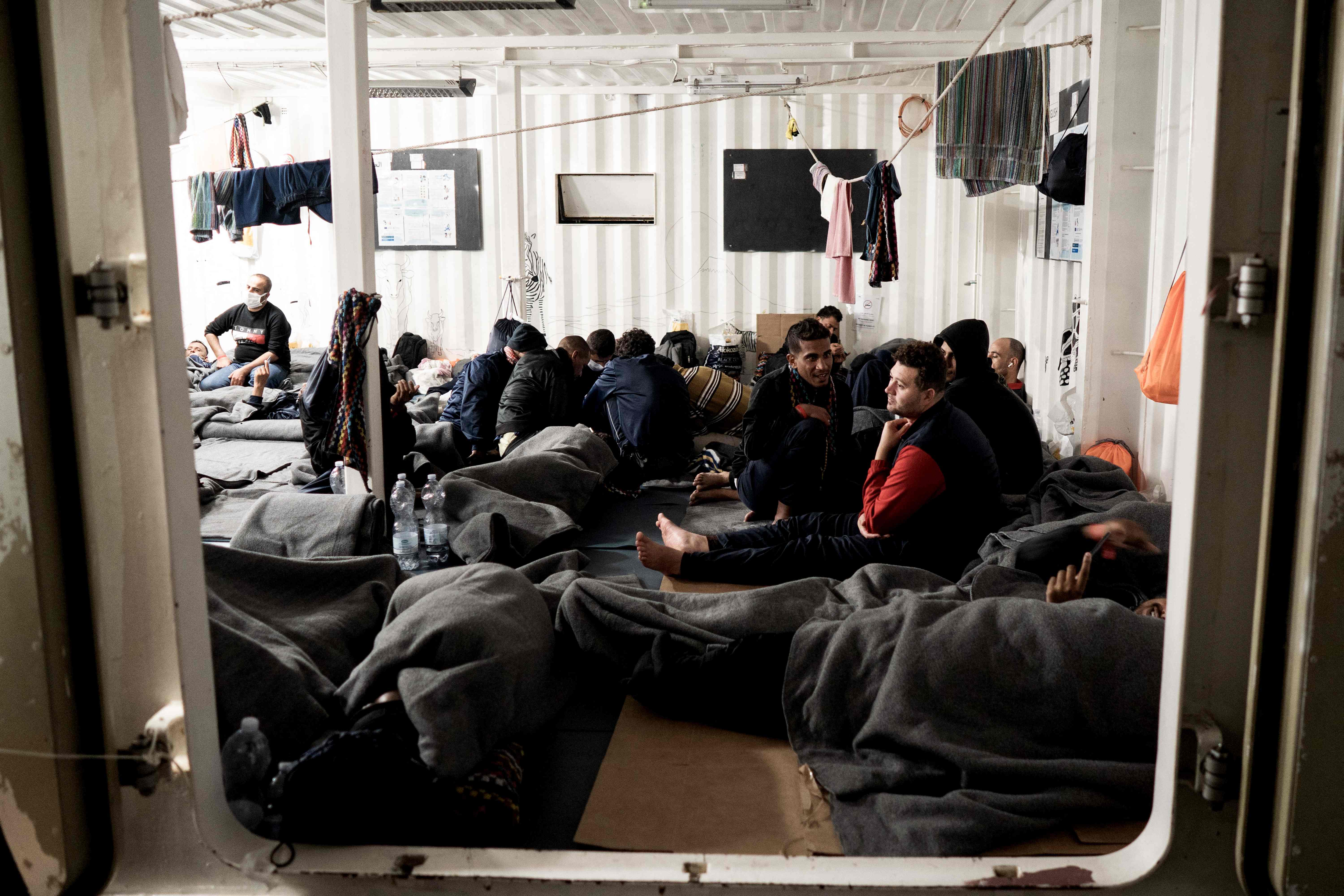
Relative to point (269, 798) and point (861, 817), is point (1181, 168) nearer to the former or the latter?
point (861, 817)

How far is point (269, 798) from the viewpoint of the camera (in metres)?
2.02

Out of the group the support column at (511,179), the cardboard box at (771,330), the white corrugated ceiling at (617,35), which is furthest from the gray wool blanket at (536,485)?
the cardboard box at (771,330)

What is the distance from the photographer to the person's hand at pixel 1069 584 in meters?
2.90

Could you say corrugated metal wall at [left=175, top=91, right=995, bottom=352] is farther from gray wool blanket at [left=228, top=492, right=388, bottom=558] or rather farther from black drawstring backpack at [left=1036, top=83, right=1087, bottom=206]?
gray wool blanket at [left=228, top=492, right=388, bottom=558]

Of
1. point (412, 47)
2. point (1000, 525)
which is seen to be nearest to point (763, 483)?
point (1000, 525)

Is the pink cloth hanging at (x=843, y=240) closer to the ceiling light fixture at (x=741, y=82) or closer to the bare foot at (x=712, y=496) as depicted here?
the ceiling light fixture at (x=741, y=82)

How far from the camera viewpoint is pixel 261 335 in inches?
315

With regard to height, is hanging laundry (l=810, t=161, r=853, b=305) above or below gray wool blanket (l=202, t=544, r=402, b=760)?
above

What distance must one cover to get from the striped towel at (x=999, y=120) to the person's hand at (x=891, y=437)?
115 inches

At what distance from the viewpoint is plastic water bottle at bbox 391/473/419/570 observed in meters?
4.15

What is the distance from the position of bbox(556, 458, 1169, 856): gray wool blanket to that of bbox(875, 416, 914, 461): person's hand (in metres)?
1.38

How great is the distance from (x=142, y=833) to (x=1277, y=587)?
1732 mm

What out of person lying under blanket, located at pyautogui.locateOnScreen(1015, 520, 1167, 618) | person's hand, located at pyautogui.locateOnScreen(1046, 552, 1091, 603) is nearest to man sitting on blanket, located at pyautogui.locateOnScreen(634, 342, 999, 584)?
person lying under blanket, located at pyautogui.locateOnScreen(1015, 520, 1167, 618)

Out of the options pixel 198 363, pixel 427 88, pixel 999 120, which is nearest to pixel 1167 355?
pixel 999 120
